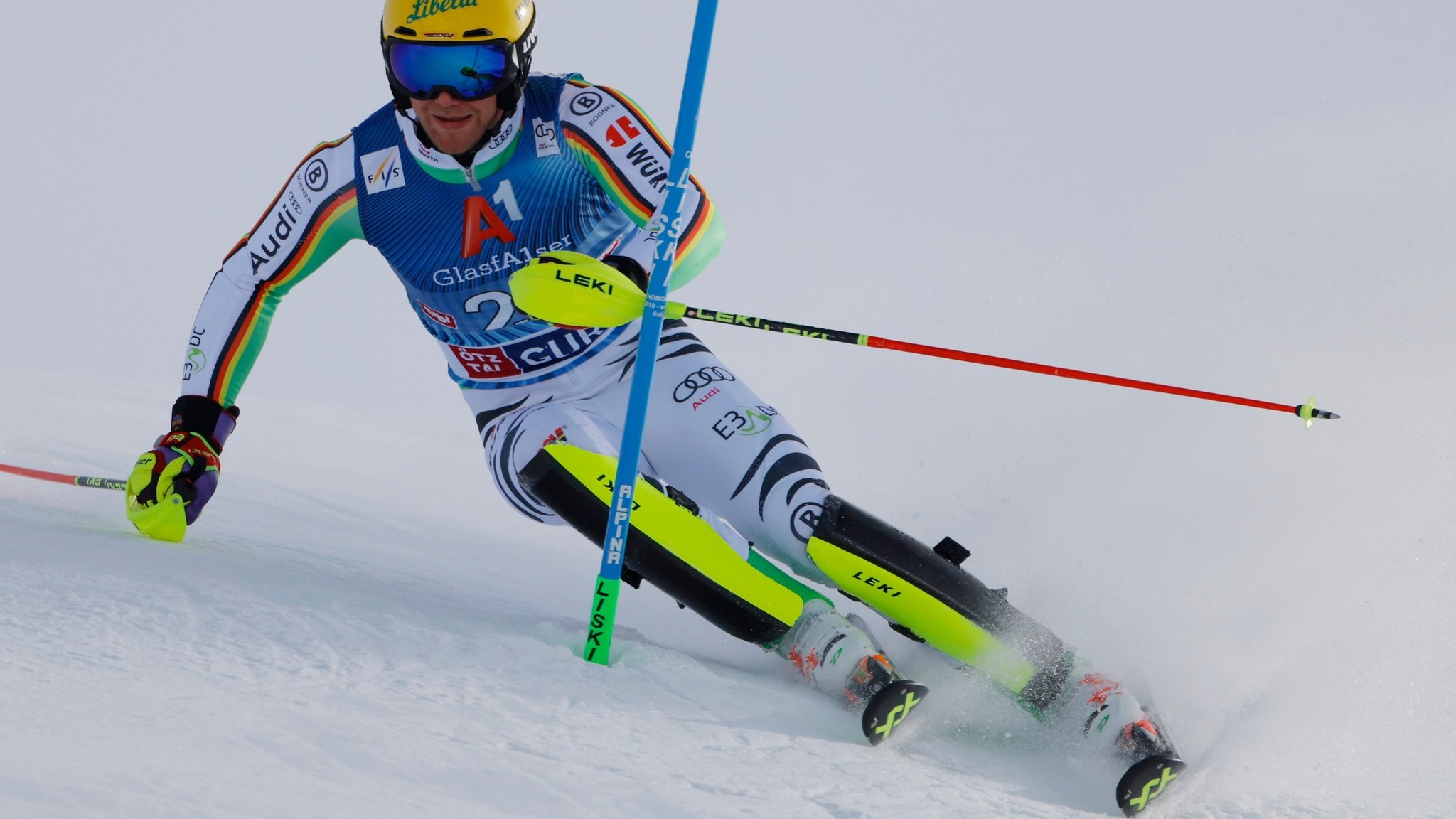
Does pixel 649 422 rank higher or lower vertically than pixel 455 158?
lower

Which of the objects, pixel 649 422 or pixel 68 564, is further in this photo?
pixel 649 422

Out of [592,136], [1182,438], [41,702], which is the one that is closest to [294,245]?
[592,136]

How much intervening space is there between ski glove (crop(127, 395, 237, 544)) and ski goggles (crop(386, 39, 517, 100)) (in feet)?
3.25

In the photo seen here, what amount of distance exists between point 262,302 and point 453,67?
2.83ft

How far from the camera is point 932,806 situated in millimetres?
1699

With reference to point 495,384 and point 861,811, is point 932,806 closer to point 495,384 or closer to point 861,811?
point 861,811

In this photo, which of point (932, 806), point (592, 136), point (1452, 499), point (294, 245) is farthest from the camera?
point (1452, 499)

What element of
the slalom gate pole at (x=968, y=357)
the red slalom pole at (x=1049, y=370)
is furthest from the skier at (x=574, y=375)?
the red slalom pole at (x=1049, y=370)

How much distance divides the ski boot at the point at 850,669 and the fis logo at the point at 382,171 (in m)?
1.41

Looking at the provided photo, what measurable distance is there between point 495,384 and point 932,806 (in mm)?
1733

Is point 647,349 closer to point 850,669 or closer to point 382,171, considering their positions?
point 850,669

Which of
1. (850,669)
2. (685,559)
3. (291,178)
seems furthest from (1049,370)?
(291,178)

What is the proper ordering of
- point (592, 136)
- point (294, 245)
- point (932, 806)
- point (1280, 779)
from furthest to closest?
point (294, 245)
point (592, 136)
point (1280, 779)
point (932, 806)

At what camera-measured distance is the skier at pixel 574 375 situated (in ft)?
7.63
